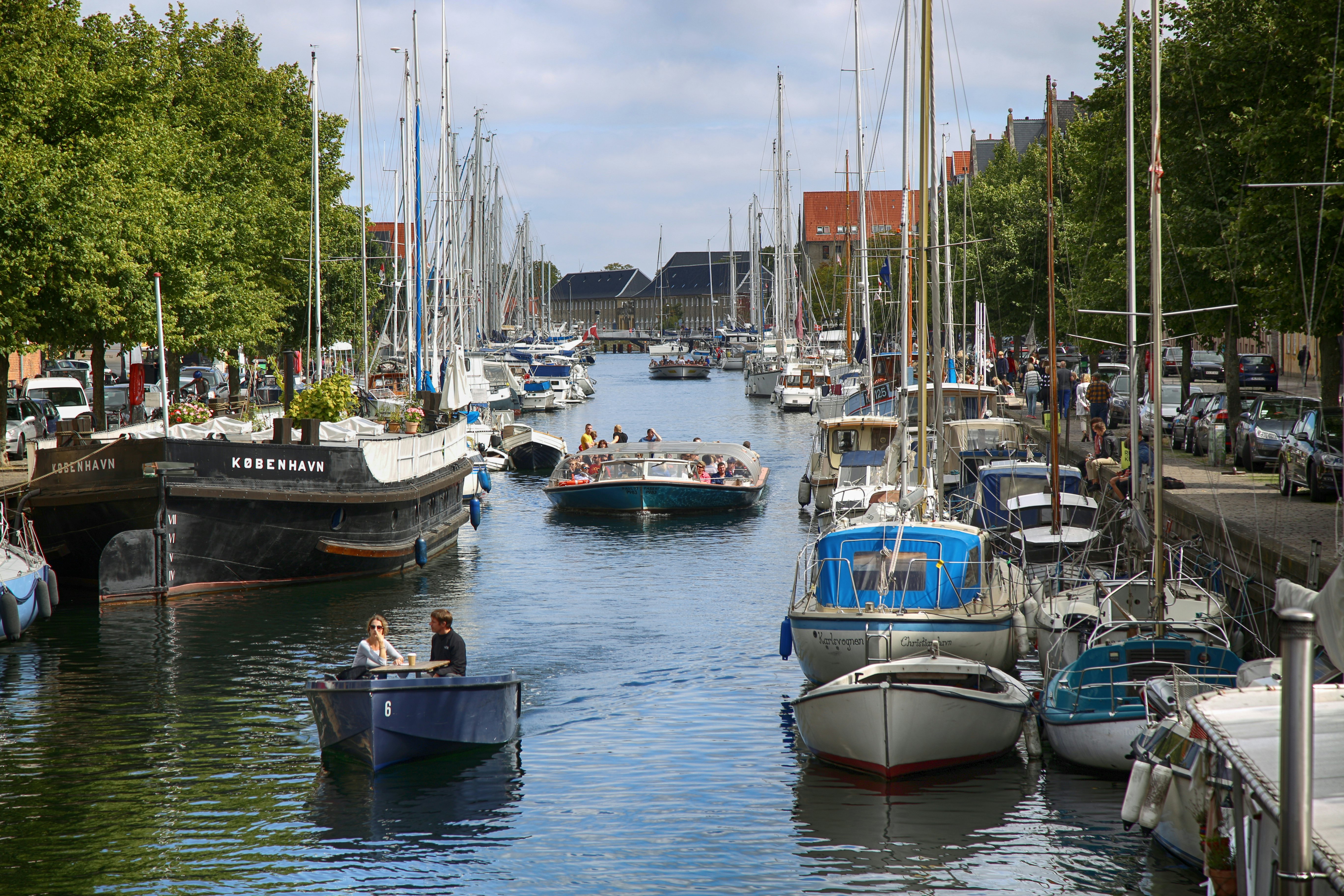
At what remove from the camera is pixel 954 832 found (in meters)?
14.1

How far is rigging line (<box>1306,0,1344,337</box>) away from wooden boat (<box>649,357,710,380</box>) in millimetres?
102682

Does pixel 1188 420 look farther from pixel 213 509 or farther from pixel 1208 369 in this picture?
pixel 213 509

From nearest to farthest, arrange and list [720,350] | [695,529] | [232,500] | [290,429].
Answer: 1. [232,500]
2. [290,429]
3. [695,529]
4. [720,350]

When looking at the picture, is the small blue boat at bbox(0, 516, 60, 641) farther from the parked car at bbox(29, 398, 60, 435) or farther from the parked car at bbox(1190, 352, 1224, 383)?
the parked car at bbox(1190, 352, 1224, 383)

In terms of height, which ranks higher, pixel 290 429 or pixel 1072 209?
pixel 1072 209

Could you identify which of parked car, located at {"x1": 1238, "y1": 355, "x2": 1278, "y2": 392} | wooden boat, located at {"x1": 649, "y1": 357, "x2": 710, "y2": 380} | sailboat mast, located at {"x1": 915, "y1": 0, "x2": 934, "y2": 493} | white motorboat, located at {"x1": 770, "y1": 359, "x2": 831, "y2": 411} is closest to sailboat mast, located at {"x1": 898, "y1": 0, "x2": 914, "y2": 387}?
sailboat mast, located at {"x1": 915, "y1": 0, "x2": 934, "y2": 493}

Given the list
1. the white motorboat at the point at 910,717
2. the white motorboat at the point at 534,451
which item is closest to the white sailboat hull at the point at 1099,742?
the white motorboat at the point at 910,717

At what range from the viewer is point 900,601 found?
18.6 m

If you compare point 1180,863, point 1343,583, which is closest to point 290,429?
point 1180,863

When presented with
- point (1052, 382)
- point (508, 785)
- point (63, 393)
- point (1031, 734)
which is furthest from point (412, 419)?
point (63, 393)

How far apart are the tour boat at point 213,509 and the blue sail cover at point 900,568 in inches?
437

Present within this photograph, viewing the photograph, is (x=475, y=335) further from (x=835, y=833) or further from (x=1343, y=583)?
(x=1343, y=583)

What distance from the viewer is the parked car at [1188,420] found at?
37.1 meters

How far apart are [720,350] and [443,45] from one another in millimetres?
112137
